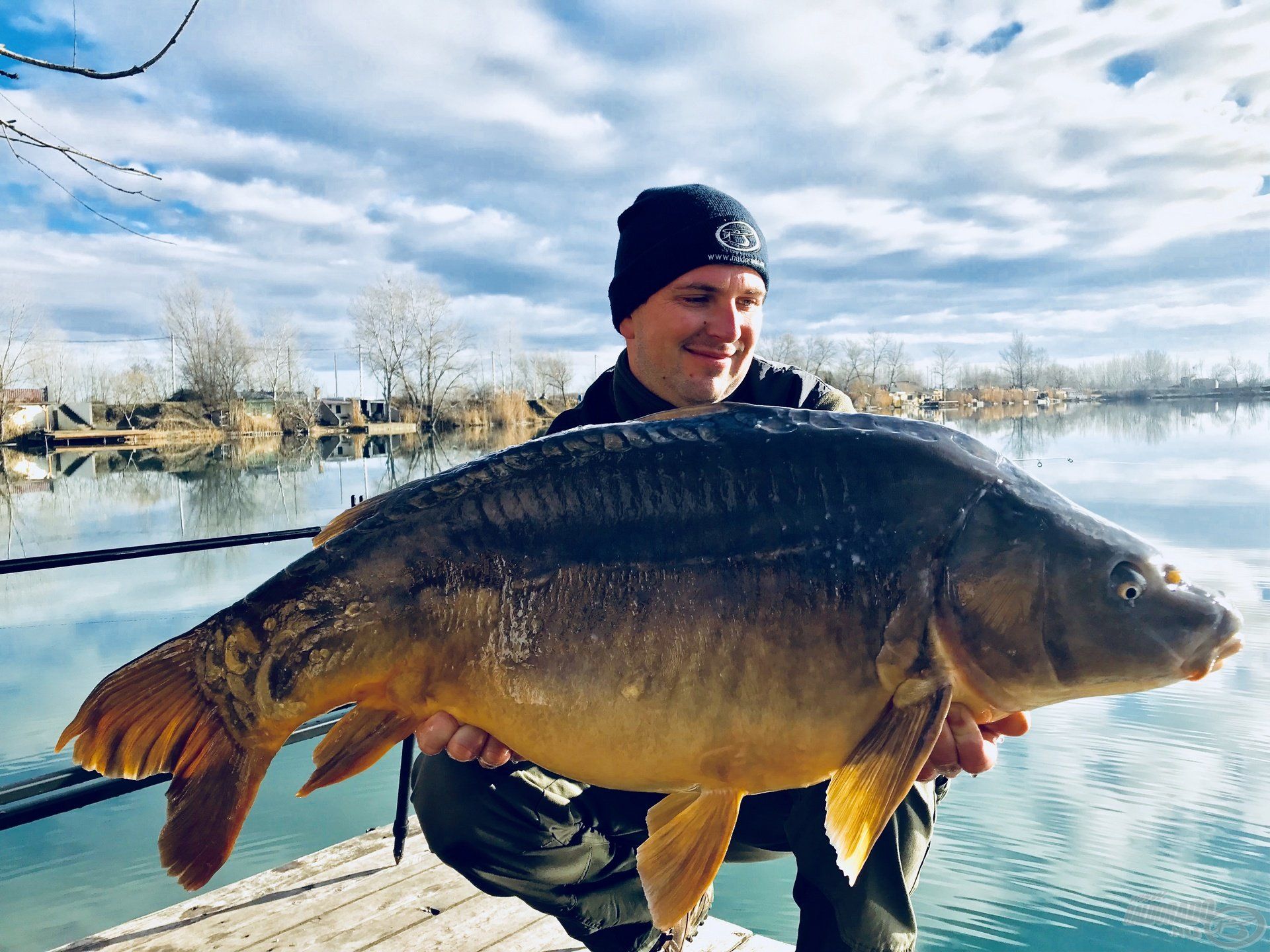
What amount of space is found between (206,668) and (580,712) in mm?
803

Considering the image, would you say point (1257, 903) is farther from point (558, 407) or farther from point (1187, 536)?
point (558, 407)

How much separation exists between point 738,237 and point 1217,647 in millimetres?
2059

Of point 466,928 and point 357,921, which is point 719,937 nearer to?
point 466,928

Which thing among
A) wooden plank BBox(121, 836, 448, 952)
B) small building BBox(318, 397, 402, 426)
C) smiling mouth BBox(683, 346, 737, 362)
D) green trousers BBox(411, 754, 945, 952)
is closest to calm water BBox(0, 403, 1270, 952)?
wooden plank BBox(121, 836, 448, 952)

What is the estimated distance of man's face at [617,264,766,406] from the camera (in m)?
3.04

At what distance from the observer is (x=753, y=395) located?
3.14 metres

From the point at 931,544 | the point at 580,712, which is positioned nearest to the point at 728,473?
the point at 931,544

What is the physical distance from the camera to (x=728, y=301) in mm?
3074

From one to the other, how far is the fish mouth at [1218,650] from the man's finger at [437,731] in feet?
5.03

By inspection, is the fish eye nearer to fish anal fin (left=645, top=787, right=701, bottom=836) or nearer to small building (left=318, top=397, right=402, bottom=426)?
fish anal fin (left=645, top=787, right=701, bottom=836)

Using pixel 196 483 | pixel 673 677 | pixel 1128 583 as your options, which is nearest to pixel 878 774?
pixel 673 677

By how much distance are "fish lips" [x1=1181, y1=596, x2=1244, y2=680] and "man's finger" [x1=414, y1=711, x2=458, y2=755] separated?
153 cm

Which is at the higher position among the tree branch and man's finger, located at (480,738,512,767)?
the tree branch

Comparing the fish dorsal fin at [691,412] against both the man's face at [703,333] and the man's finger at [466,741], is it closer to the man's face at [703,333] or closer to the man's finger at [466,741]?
the man's finger at [466,741]
